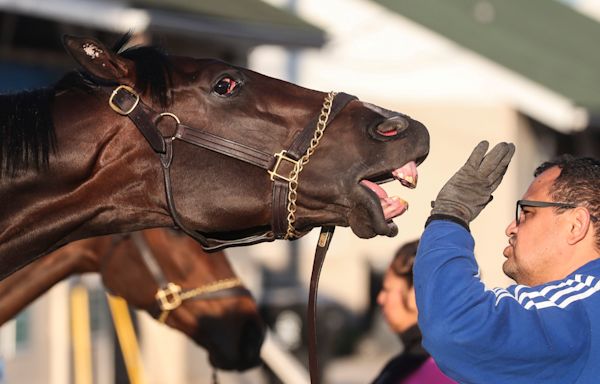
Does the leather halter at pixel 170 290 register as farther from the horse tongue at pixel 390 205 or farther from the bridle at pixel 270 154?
the horse tongue at pixel 390 205

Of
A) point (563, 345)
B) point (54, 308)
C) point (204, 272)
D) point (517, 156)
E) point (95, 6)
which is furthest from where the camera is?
point (517, 156)

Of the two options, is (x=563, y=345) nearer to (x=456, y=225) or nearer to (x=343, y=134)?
(x=456, y=225)

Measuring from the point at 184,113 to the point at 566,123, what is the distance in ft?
38.9

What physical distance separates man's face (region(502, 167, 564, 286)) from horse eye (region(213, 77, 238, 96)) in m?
0.96

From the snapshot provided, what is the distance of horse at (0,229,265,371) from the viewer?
16.8 ft

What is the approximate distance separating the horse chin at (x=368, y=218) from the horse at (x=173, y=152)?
0.02 meters

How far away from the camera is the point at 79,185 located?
125 inches

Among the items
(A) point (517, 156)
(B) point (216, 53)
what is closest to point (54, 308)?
(B) point (216, 53)

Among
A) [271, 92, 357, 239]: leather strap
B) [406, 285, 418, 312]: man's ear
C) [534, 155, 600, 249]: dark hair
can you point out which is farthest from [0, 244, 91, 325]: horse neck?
[534, 155, 600, 249]: dark hair

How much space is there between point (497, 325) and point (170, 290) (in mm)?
2836

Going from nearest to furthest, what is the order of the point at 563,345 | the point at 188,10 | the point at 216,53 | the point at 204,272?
the point at 563,345 → the point at 204,272 → the point at 188,10 → the point at 216,53

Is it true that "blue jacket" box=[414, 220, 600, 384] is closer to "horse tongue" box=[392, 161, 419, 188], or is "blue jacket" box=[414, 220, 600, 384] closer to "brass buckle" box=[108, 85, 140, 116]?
"horse tongue" box=[392, 161, 419, 188]

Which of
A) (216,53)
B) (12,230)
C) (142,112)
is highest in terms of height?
(142,112)

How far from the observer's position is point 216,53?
30.4 ft
